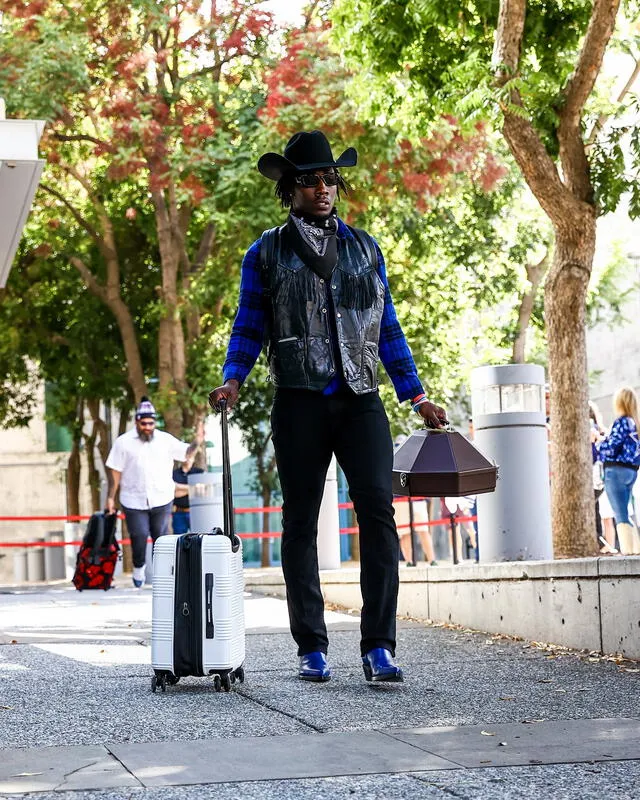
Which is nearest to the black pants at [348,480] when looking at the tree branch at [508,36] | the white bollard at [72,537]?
the tree branch at [508,36]

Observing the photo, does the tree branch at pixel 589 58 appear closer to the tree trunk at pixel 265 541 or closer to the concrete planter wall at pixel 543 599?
the concrete planter wall at pixel 543 599

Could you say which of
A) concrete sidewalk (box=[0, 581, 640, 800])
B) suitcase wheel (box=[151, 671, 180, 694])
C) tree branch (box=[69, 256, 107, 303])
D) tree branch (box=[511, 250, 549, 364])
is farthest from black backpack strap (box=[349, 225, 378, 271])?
tree branch (box=[511, 250, 549, 364])

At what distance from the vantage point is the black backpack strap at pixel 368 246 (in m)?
5.43

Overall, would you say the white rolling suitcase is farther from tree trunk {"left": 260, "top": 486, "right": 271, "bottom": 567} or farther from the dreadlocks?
tree trunk {"left": 260, "top": 486, "right": 271, "bottom": 567}

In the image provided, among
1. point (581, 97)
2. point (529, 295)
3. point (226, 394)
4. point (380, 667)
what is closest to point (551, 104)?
point (581, 97)

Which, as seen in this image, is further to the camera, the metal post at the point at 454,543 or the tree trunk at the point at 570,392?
the metal post at the point at 454,543

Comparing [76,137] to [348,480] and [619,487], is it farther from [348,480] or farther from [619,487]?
[348,480]

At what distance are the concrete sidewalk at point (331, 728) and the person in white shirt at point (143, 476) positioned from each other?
6.30 meters

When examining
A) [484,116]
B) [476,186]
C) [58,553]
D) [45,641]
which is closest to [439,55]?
[484,116]

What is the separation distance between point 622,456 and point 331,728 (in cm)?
815

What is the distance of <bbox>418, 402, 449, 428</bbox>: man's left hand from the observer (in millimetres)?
5422

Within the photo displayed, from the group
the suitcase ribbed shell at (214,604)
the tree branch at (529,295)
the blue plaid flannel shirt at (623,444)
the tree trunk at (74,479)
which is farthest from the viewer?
the tree trunk at (74,479)

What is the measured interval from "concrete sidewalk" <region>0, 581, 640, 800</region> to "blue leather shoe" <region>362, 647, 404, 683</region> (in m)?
0.05

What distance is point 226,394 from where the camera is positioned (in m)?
→ 5.27
